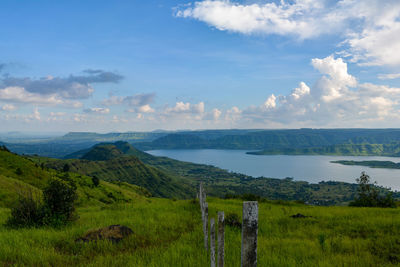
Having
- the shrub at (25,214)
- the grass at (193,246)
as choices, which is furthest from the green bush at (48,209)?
the grass at (193,246)

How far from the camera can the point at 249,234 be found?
11.6ft

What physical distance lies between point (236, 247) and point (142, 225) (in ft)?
18.6

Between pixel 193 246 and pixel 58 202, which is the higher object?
pixel 58 202

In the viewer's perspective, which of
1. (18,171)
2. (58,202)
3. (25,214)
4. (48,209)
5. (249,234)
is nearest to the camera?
(249,234)

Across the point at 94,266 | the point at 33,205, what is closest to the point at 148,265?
the point at 94,266

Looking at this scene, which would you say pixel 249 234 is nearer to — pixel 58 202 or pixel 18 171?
pixel 58 202

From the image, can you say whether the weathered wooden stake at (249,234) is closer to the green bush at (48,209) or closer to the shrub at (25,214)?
the green bush at (48,209)

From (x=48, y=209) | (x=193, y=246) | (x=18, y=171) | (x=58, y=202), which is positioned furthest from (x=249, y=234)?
(x=18, y=171)

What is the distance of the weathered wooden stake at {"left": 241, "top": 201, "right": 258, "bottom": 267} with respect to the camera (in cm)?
349

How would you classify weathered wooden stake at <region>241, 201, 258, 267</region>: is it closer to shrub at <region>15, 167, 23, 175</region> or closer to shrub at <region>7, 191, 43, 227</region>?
shrub at <region>7, 191, 43, 227</region>

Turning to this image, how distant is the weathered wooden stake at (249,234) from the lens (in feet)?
11.5

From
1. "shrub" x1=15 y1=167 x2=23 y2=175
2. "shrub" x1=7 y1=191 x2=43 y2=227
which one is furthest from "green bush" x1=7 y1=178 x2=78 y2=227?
"shrub" x1=15 y1=167 x2=23 y2=175

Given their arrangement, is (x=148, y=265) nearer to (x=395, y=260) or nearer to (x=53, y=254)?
(x=53, y=254)

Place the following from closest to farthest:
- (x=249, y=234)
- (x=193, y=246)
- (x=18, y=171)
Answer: (x=249, y=234), (x=193, y=246), (x=18, y=171)
